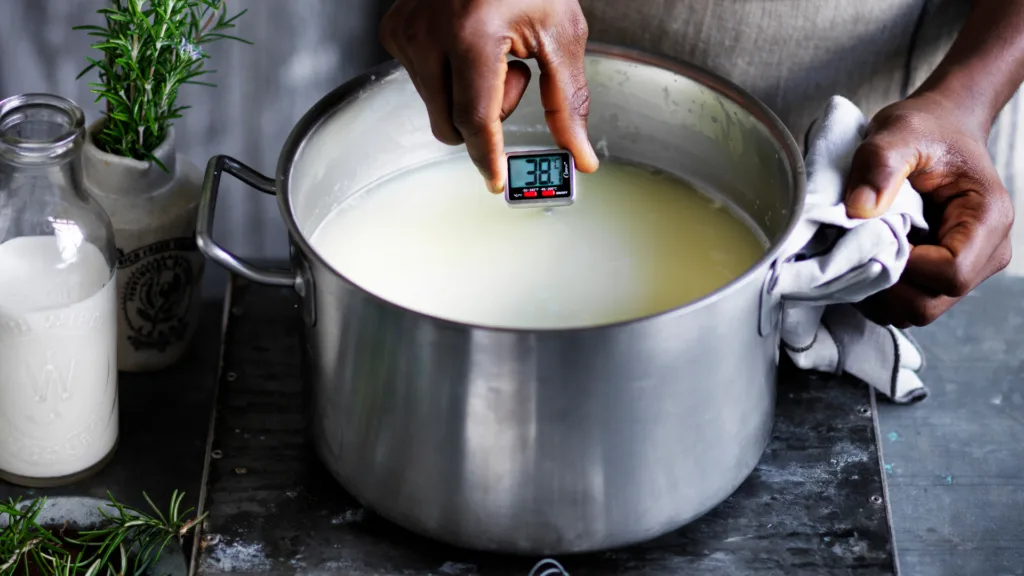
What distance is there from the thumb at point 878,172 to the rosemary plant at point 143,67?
18.4 inches

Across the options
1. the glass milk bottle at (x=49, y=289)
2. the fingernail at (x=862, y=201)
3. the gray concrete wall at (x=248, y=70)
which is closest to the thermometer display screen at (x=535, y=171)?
the fingernail at (x=862, y=201)

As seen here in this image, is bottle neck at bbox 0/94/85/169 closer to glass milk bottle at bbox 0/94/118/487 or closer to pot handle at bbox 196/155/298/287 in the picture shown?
glass milk bottle at bbox 0/94/118/487

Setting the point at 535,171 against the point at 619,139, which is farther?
the point at 619,139

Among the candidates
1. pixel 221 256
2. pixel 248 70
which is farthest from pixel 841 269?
pixel 248 70

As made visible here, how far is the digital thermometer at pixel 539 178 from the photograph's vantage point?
915 millimetres

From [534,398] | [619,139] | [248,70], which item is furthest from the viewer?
[248,70]

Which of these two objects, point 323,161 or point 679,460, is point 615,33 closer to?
point 323,161

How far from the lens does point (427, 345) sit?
0.73 metres

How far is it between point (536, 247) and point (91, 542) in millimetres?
396

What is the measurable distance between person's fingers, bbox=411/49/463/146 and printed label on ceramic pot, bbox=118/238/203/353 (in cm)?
33

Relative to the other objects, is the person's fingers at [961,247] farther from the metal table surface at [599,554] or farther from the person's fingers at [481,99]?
the person's fingers at [481,99]

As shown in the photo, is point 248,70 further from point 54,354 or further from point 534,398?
point 534,398

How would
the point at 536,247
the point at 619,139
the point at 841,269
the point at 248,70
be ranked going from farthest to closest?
the point at 248,70, the point at 619,139, the point at 536,247, the point at 841,269

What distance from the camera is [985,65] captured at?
1042 mm
